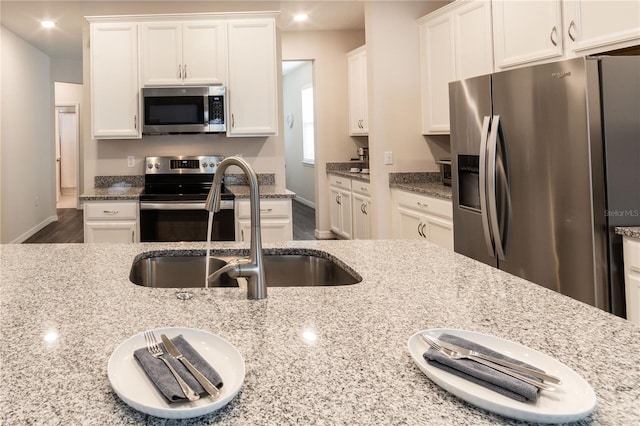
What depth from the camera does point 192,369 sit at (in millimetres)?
679

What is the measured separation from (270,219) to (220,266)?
1.83 metres

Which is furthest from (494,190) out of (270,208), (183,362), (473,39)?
(183,362)

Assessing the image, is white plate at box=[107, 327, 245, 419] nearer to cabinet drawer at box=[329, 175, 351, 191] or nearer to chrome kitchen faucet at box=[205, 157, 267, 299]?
chrome kitchen faucet at box=[205, 157, 267, 299]

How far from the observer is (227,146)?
4.11 m

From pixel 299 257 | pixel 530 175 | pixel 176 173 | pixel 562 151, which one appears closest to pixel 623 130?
pixel 562 151

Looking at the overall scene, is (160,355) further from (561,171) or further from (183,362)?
(561,171)

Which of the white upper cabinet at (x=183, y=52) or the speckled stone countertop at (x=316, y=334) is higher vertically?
the white upper cabinet at (x=183, y=52)

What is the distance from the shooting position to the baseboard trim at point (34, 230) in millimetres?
5766

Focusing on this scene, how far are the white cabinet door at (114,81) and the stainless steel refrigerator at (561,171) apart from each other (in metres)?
2.74

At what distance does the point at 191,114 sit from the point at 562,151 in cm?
277

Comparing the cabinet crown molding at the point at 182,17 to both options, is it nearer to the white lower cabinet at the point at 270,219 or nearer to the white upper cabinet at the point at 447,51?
the white upper cabinet at the point at 447,51

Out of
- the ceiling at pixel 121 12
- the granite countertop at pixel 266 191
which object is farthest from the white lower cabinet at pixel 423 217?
the ceiling at pixel 121 12

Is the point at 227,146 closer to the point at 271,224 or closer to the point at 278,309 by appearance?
the point at 271,224

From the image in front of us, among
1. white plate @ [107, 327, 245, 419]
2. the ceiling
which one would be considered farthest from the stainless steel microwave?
white plate @ [107, 327, 245, 419]
